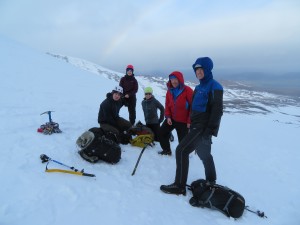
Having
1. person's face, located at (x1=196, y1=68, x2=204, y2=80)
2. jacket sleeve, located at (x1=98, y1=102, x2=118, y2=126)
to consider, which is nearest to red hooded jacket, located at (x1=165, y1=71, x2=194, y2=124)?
person's face, located at (x1=196, y1=68, x2=204, y2=80)

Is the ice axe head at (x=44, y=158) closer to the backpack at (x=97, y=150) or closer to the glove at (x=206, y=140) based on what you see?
the backpack at (x=97, y=150)

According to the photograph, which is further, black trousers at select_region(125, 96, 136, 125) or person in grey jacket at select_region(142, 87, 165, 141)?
black trousers at select_region(125, 96, 136, 125)

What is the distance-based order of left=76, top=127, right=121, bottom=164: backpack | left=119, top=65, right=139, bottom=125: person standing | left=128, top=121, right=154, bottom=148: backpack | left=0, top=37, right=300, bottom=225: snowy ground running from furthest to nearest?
left=119, top=65, right=139, bottom=125: person standing → left=128, top=121, right=154, bottom=148: backpack → left=76, top=127, right=121, bottom=164: backpack → left=0, top=37, right=300, bottom=225: snowy ground

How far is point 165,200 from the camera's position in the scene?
17.6 ft

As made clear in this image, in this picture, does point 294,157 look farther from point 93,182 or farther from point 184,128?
point 93,182

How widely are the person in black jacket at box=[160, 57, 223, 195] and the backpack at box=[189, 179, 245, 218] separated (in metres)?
0.31

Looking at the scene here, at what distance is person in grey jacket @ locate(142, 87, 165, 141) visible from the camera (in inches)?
353

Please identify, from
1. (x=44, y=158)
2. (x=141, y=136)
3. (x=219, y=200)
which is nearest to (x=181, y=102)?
(x=141, y=136)

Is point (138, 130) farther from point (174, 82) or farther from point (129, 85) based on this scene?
point (174, 82)

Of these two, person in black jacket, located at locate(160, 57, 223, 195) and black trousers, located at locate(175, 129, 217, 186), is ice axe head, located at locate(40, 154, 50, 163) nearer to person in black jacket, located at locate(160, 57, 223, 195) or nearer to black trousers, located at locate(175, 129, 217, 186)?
person in black jacket, located at locate(160, 57, 223, 195)

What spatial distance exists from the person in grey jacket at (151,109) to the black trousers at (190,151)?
3.48 m

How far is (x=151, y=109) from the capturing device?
357 inches

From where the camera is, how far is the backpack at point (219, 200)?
515cm

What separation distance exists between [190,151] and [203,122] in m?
0.73
